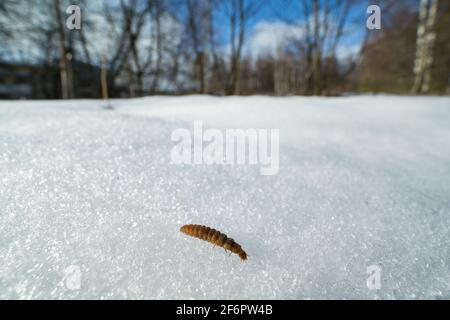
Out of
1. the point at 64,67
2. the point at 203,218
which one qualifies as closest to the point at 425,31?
the point at 64,67

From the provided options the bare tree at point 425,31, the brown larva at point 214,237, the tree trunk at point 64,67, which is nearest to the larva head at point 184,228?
the brown larva at point 214,237

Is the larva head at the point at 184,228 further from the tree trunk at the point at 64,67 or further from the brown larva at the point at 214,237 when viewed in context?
the tree trunk at the point at 64,67

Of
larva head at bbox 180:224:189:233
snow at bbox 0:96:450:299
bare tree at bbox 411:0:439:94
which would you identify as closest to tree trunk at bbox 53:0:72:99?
snow at bbox 0:96:450:299

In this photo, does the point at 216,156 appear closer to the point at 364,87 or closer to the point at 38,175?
the point at 38,175

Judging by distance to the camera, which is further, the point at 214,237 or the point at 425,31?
the point at 425,31

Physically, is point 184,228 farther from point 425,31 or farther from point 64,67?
point 425,31
